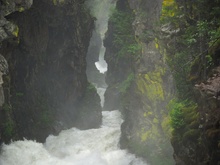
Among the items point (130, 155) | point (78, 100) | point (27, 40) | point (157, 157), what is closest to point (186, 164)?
point (157, 157)

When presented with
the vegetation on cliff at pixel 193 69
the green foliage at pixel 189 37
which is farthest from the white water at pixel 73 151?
the vegetation on cliff at pixel 193 69

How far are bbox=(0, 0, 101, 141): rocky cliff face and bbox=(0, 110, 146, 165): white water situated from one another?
119 centimetres

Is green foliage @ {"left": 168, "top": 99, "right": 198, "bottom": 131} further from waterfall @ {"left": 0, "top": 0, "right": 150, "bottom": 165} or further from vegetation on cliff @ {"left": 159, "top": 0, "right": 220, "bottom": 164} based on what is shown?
waterfall @ {"left": 0, "top": 0, "right": 150, "bottom": 165}

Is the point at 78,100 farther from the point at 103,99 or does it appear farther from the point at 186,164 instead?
the point at 186,164

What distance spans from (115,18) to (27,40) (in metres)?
15.9

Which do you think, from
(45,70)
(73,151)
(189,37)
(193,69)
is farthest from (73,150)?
(193,69)

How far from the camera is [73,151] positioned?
28766mm

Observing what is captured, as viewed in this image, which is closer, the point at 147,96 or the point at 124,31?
the point at 147,96

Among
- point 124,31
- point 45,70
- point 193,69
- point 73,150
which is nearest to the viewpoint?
point 193,69

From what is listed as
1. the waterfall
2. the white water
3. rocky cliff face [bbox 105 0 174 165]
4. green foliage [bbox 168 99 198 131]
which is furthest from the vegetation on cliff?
the white water

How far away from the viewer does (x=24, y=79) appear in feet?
90.8

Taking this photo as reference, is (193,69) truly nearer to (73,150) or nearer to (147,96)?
(147,96)

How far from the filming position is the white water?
77.4ft

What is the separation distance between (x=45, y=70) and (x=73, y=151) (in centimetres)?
917
